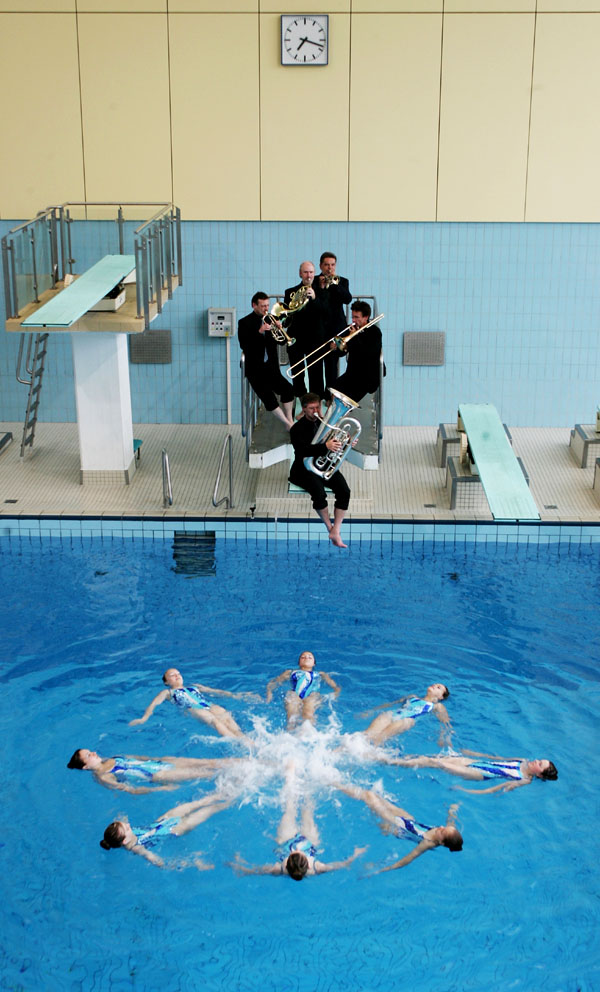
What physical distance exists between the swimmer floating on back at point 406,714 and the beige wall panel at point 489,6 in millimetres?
8048

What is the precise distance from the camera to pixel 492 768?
22.1 ft

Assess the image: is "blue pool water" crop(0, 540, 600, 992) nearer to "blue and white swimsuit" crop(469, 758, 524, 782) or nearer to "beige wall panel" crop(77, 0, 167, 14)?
"blue and white swimsuit" crop(469, 758, 524, 782)

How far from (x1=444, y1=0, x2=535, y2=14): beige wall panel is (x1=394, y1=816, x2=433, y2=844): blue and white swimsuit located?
366 inches

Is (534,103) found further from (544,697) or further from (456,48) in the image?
(544,697)

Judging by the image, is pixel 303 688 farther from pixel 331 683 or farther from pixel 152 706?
pixel 152 706

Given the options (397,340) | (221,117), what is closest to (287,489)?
(397,340)

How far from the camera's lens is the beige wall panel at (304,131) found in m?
11.5

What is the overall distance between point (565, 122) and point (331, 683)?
7.68 meters

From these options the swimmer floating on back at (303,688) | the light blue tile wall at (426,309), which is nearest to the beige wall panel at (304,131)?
the light blue tile wall at (426,309)

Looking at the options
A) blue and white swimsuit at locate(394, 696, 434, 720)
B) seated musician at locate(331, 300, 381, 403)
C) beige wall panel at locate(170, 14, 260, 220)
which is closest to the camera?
blue and white swimsuit at locate(394, 696, 434, 720)

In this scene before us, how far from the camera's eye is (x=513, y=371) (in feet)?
41.0

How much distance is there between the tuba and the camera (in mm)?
7898

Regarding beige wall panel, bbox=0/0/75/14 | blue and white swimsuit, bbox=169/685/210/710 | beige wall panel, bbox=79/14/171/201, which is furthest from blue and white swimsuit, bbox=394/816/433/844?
beige wall panel, bbox=0/0/75/14

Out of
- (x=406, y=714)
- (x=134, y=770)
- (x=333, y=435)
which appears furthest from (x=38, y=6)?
(x=406, y=714)
